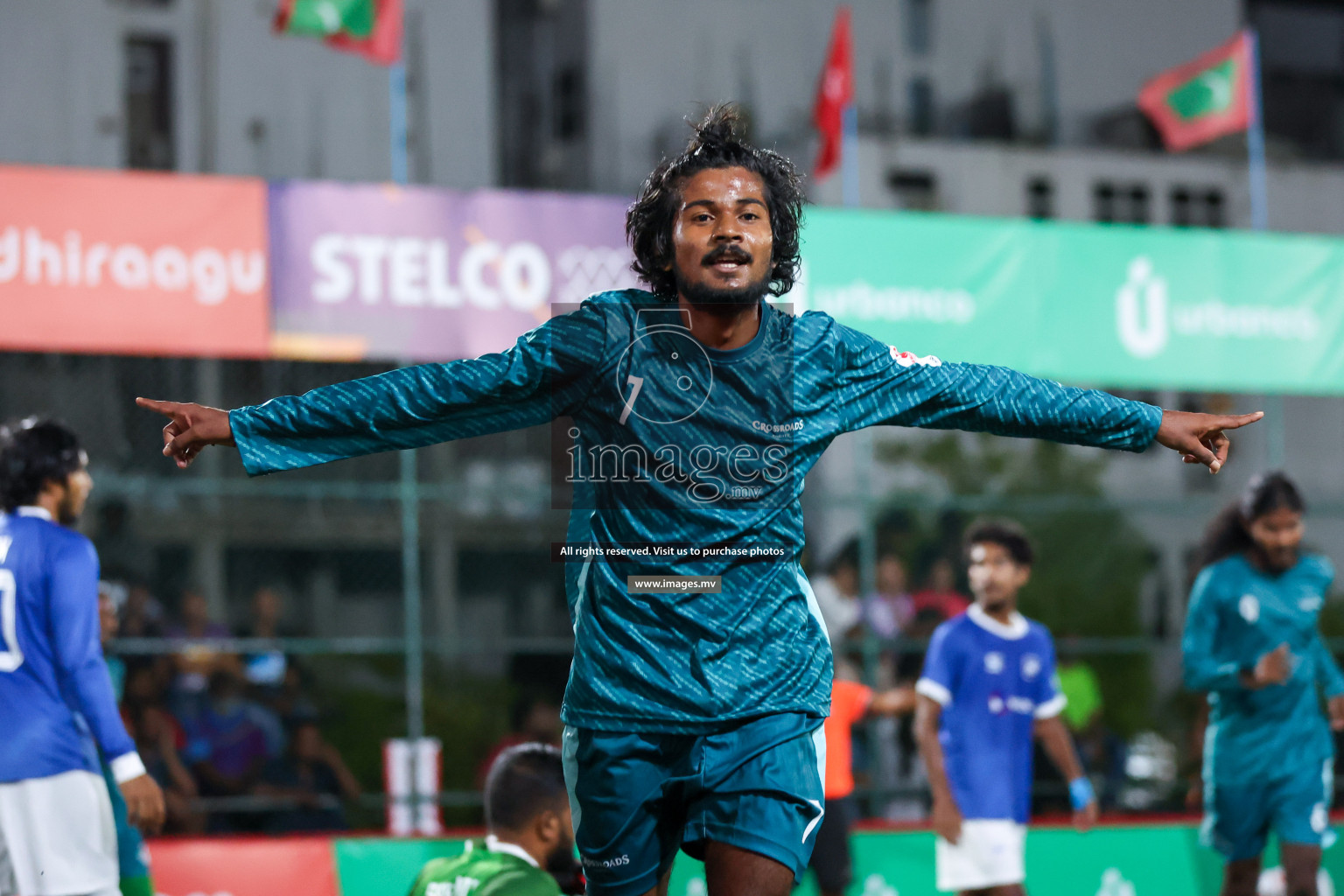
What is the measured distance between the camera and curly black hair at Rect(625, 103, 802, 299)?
3.21 m

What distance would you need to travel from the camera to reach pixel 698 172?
125 inches

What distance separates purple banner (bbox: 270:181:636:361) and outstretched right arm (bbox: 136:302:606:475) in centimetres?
462

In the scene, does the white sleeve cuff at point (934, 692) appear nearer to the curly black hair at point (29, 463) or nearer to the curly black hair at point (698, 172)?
the curly black hair at point (29, 463)

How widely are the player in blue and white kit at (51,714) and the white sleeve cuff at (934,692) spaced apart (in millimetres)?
3076

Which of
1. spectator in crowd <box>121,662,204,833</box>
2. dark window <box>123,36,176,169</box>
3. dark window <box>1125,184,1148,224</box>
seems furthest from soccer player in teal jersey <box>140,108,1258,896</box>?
dark window <box>1125,184,1148,224</box>

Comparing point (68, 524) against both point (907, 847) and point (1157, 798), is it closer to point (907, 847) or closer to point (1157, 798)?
point (907, 847)

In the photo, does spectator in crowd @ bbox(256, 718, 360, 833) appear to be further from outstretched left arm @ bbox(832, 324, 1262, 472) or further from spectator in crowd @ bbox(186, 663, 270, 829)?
outstretched left arm @ bbox(832, 324, 1262, 472)

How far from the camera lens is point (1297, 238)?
964 centimetres

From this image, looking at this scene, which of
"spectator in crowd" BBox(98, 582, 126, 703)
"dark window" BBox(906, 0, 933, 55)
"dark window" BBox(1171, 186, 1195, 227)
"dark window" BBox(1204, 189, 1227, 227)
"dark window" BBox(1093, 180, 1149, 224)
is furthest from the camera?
"dark window" BBox(906, 0, 933, 55)

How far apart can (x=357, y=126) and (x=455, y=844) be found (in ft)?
104

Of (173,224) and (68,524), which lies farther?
(173,224)

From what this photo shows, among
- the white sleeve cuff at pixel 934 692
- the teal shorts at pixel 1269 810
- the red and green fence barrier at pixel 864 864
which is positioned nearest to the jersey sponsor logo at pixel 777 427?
the white sleeve cuff at pixel 934 692

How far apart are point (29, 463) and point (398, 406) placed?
2803 mm

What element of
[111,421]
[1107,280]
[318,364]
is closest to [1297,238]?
[1107,280]
